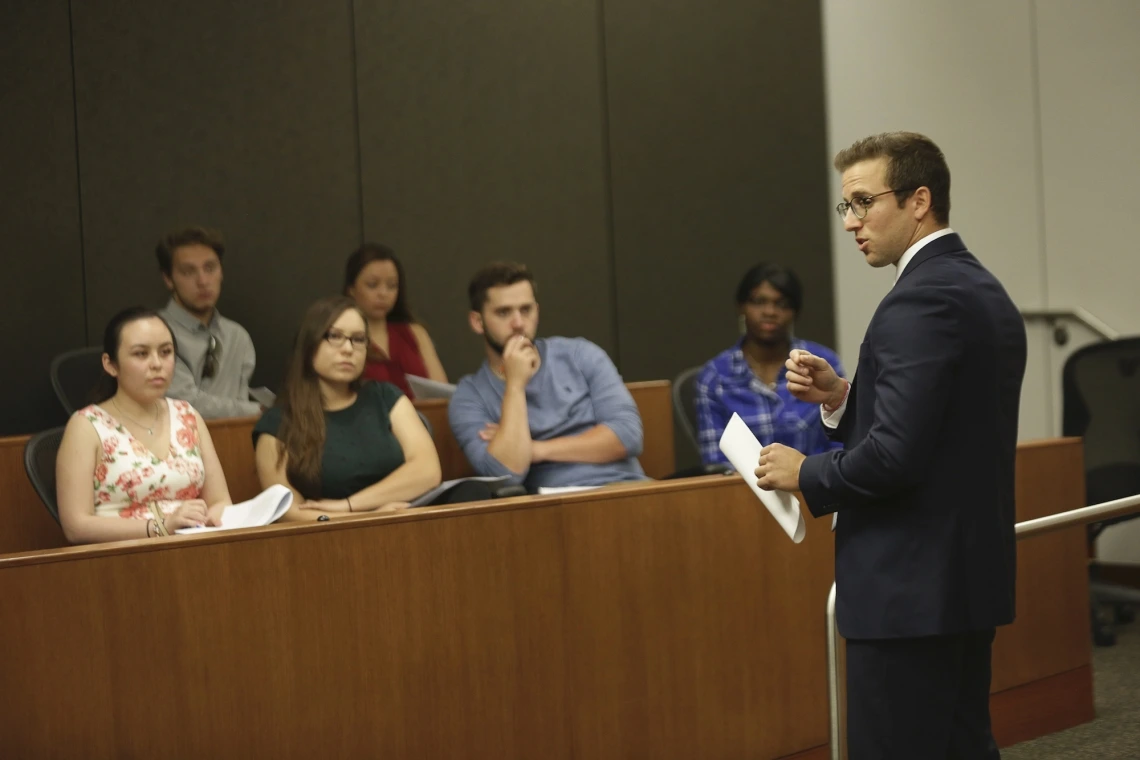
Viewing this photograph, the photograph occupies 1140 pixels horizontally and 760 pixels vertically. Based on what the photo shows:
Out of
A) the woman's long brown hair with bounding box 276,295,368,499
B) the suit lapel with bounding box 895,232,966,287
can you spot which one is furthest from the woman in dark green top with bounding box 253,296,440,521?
the suit lapel with bounding box 895,232,966,287

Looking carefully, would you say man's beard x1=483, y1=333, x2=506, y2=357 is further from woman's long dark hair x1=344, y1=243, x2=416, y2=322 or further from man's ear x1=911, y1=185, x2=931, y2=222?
man's ear x1=911, y1=185, x2=931, y2=222

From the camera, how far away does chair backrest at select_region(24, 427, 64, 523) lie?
9.59 feet

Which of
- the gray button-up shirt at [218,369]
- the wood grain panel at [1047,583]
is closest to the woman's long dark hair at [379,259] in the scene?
the gray button-up shirt at [218,369]

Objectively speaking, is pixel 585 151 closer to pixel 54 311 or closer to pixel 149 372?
pixel 54 311

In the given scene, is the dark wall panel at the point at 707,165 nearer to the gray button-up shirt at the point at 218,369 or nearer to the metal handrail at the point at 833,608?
the gray button-up shirt at the point at 218,369

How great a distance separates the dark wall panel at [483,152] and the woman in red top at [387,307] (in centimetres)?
67

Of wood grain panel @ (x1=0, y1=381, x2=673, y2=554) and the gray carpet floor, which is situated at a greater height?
wood grain panel @ (x1=0, y1=381, x2=673, y2=554)

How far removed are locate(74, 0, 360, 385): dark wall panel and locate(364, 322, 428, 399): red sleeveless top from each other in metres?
0.68

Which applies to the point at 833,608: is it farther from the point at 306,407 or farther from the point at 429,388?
the point at 429,388

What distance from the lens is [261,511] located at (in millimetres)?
2672

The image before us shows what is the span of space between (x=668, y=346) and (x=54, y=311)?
2.59 meters

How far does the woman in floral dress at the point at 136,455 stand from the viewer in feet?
9.28

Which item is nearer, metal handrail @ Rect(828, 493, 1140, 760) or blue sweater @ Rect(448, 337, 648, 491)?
metal handrail @ Rect(828, 493, 1140, 760)

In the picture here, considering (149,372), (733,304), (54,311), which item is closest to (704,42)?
(733,304)
